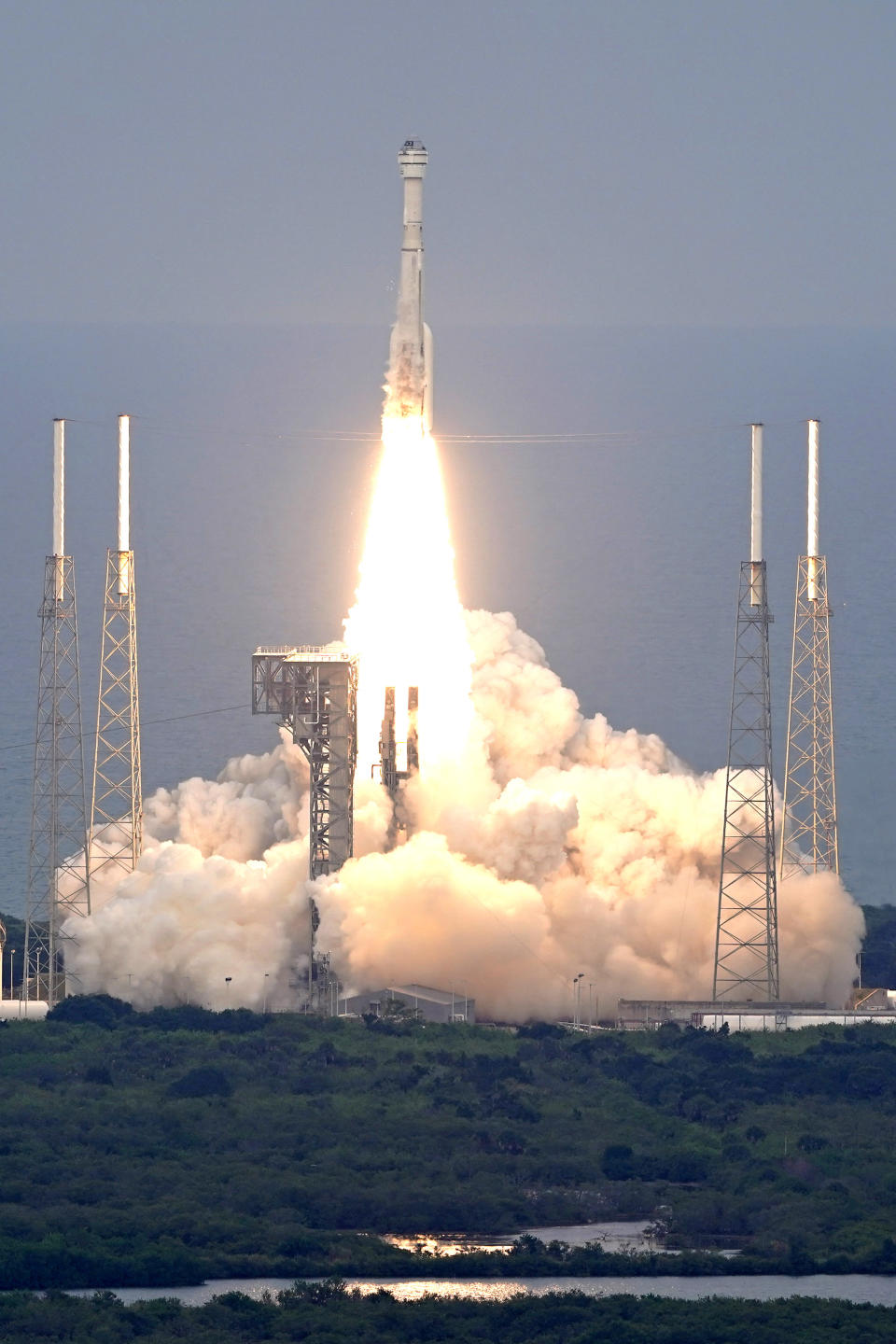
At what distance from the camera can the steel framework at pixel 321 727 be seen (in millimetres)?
83250

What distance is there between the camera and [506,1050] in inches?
3221

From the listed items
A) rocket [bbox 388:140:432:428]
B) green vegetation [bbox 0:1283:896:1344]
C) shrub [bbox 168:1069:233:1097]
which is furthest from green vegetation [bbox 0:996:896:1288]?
rocket [bbox 388:140:432:428]

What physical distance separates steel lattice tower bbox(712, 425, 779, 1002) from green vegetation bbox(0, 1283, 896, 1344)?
17.8 meters

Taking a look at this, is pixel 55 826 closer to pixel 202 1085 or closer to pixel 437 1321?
pixel 202 1085

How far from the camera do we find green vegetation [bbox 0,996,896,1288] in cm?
6856

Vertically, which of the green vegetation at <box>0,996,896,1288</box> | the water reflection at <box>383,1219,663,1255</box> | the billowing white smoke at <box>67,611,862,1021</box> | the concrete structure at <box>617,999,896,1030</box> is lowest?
the water reflection at <box>383,1219,663,1255</box>

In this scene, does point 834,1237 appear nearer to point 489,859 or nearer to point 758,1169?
point 758,1169

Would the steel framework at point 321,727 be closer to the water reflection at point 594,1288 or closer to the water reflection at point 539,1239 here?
the water reflection at point 539,1239

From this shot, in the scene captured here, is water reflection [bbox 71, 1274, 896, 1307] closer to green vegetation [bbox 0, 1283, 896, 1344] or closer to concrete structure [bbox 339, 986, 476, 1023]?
green vegetation [bbox 0, 1283, 896, 1344]

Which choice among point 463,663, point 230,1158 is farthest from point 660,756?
point 230,1158

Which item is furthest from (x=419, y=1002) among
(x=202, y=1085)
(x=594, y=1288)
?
(x=594, y=1288)

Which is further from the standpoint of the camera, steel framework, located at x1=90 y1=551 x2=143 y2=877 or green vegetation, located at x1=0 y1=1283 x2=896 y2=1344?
steel framework, located at x1=90 y1=551 x2=143 y2=877

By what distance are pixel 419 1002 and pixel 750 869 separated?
7.94 meters

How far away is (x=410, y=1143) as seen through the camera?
74562mm
